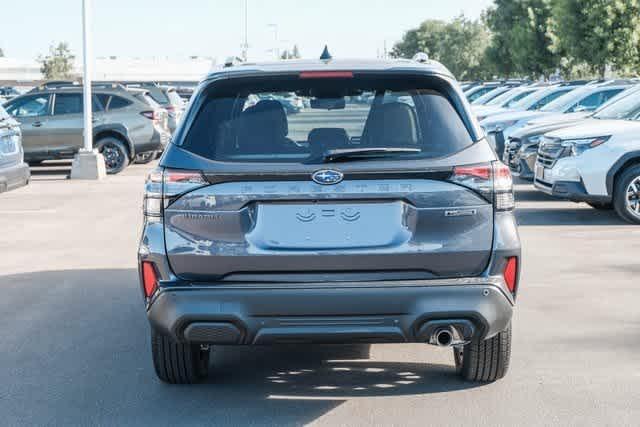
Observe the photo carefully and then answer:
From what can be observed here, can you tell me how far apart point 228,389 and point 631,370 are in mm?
2297

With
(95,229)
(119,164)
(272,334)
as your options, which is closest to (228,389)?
(272,334)

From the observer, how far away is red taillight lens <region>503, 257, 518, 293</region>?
5211 mm

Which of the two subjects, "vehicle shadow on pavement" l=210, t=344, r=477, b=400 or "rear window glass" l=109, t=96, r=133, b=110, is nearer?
"vehicle shadow on pavement" l=210, t=344, r=477, b=400

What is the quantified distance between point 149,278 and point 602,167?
8710 millimetres

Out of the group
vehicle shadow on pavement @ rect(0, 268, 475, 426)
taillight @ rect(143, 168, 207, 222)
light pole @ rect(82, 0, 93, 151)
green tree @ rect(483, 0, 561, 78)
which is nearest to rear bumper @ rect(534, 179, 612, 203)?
vehicle shadow on pavement @ rect(0, 268, 475, 426)

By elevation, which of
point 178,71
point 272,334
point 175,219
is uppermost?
point 175,219

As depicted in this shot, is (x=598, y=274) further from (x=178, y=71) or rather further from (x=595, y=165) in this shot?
(x=178, y=71)

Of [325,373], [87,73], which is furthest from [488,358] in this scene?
[87,73]

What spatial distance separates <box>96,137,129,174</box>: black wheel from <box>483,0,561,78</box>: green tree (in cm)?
3437

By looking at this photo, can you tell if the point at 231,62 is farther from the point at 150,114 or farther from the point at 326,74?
the point at 150,114

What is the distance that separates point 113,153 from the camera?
2250cm

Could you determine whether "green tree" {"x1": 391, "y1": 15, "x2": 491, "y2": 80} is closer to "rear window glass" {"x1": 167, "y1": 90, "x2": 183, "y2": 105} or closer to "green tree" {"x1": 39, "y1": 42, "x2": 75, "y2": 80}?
"green tree" {"x1": 39, "y1": 42, "x2": 75, "y2": 80}

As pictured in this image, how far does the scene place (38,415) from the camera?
5.47 meters

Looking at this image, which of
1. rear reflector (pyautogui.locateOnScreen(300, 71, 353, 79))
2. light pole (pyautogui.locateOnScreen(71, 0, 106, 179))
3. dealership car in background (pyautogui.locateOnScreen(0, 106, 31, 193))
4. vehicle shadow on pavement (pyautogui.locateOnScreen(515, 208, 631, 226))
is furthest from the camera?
light pole (pyautogui.locateOnScreen(71, 0, 106, 179))
